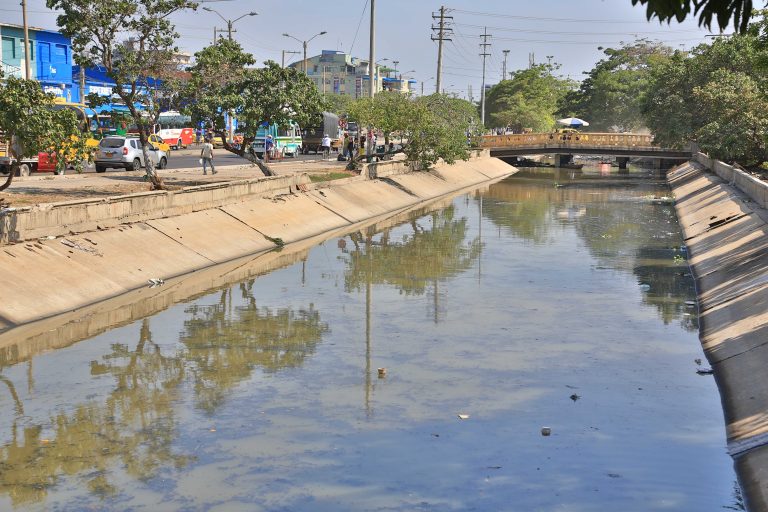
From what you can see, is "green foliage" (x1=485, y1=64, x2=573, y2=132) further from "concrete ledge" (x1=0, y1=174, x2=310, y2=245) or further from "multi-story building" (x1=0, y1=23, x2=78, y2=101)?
"concrete ledge" (x1=0, y1=174, x2=310, y2=245)

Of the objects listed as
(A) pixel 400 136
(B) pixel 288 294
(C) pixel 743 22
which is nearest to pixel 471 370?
(B) pixel 288 294

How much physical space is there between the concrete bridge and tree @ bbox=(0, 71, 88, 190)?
57.2 metres

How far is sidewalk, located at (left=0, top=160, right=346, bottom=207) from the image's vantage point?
3316 cm

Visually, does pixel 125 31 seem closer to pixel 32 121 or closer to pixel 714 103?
pixel 32 121

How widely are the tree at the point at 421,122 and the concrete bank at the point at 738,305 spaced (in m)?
15.5

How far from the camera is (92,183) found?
39500 millimetres

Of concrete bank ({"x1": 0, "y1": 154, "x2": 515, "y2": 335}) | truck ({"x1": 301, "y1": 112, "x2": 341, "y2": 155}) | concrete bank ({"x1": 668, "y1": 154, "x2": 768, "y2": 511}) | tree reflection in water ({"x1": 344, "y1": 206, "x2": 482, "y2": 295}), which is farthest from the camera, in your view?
truck ({"x1": 301, "y1": 112, "x2": 341, "y2": 155})

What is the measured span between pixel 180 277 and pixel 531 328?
33.9ft

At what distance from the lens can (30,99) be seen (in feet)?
83.8

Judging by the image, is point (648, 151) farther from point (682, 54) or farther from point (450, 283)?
point (450, 283)

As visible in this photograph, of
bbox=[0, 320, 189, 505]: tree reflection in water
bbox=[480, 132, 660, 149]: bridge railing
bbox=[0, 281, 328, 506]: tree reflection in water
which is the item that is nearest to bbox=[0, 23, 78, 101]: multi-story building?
bbox=[480, 132, 660, 149]: bridge railing

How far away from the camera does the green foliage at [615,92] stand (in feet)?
Answer: 394

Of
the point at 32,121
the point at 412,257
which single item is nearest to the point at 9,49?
the point at 412,257

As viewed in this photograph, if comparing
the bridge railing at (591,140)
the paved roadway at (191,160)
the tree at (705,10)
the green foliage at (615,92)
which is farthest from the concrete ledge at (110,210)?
the green foliage at (615,92)
